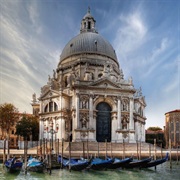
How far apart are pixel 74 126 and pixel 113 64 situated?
13.6 metres

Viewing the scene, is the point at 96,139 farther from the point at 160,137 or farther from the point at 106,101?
the point at 160,137

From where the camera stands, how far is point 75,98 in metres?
35.2

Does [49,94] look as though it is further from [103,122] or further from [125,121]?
[125,121]

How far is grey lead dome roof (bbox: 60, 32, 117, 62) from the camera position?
43938mm

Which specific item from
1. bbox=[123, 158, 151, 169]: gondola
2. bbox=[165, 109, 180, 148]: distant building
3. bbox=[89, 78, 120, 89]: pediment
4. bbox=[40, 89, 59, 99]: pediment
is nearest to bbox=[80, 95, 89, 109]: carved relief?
bbox=[89, 78, 120, 89]: pediment

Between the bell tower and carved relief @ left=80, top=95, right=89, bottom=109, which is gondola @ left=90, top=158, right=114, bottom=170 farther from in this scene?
the bell tower

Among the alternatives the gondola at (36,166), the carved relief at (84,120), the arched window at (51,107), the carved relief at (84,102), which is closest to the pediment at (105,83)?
the carved relief at (84,102)

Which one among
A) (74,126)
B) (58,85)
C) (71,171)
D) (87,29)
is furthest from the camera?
(87,29)

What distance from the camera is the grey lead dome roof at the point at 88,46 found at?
43.9 meters

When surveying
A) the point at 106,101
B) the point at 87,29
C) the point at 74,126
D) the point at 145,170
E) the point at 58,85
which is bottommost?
the point at 145,170

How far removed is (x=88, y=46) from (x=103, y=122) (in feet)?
43.0

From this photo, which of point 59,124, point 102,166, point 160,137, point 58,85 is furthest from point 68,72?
point 160,137

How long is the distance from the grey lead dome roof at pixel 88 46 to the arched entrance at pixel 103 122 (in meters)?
10.5

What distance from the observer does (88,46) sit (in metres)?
44.0
